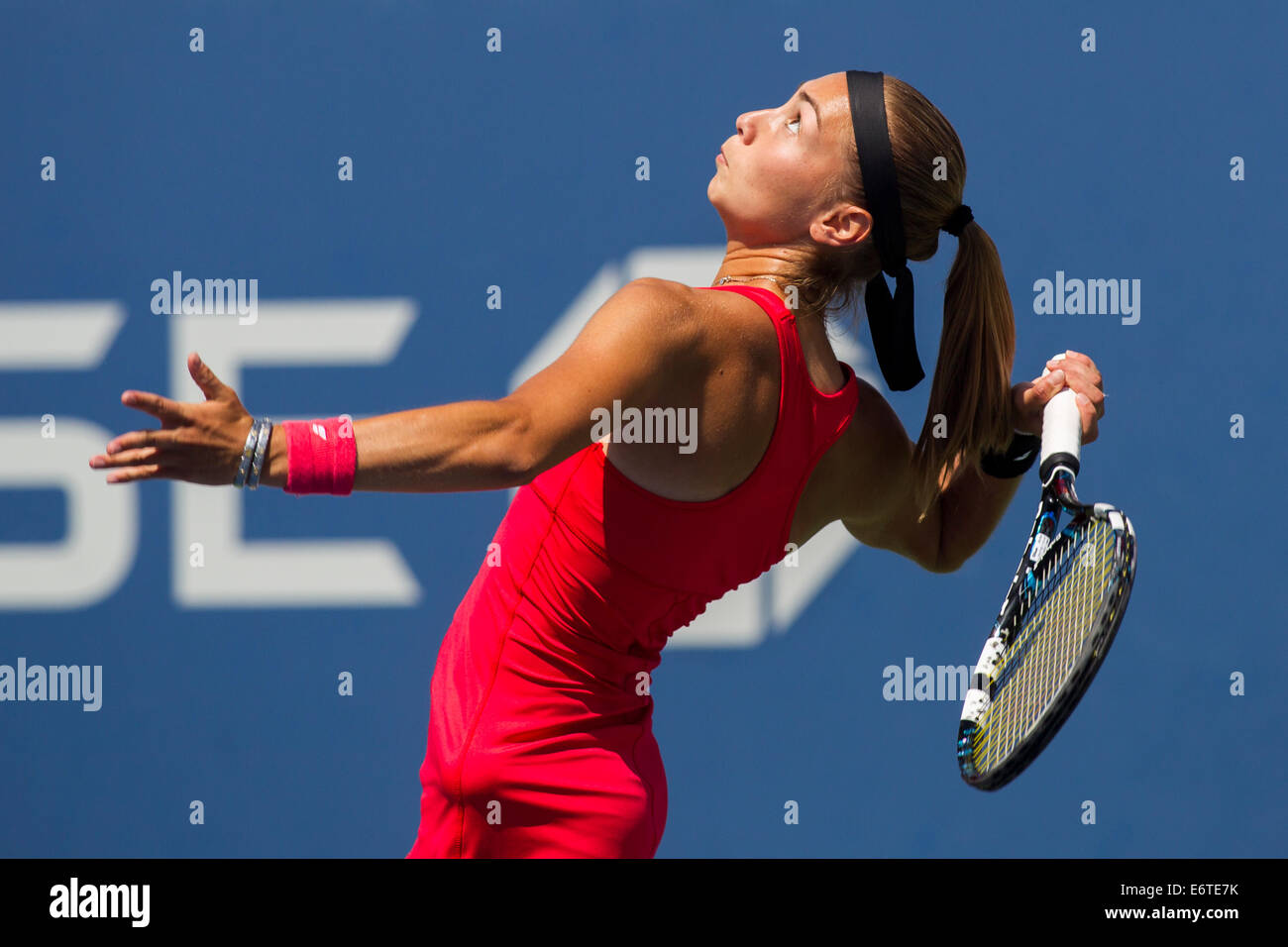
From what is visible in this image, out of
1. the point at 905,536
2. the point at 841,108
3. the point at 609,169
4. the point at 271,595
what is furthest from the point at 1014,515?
the point at 271,595

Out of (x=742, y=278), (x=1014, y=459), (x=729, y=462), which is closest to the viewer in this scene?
(x=729, y=462)

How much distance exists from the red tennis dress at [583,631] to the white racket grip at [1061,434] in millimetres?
202

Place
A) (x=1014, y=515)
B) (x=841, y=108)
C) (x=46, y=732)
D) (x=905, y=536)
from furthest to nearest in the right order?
(x=46, y=732) → (x=1014, y=515) → (x=905, y=536) → (x=841, y=108)

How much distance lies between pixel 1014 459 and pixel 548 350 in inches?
40.8

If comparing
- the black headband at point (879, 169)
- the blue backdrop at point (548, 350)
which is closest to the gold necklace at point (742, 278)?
the black headband at point (879, 169)

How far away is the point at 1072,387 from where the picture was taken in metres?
1.38

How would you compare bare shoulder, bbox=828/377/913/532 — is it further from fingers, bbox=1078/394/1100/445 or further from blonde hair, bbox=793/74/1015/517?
fingers, bbox=1078/394/1100/445

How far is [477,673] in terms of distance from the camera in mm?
1349

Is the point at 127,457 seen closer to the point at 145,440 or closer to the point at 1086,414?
the point at 145,440

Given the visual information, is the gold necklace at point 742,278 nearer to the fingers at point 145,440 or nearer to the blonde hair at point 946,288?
the blonde hair at point 946,288

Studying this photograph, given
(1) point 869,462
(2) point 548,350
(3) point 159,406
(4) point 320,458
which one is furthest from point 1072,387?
(2) point 548,350
